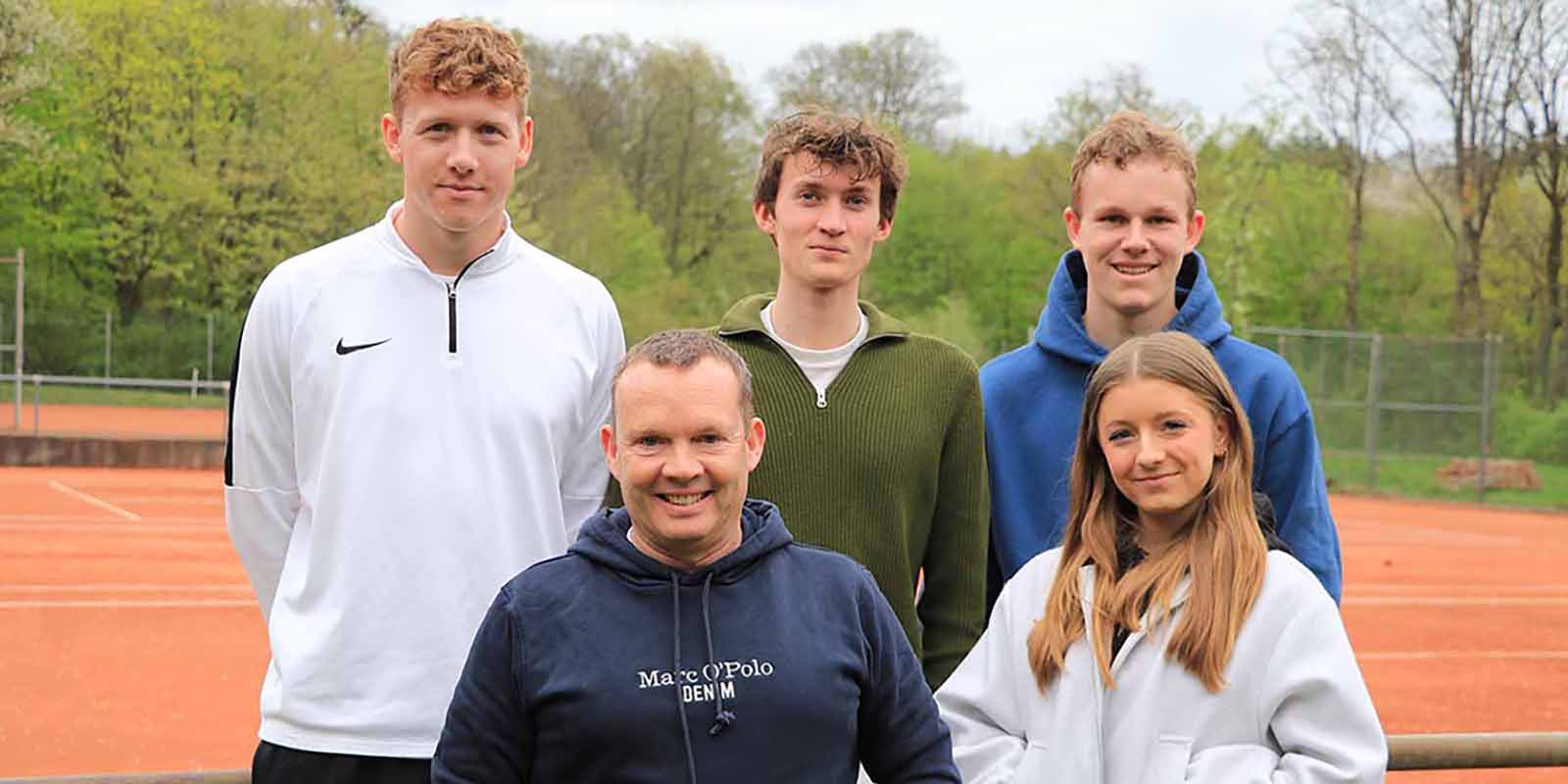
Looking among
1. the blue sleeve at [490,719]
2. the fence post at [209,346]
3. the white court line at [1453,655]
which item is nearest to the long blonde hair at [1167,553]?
the blue sleeve at [490,719]

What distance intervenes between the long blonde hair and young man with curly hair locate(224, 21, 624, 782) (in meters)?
0.85

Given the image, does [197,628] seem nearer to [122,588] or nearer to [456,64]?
[122,588]

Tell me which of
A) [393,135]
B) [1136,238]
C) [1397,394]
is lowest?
[1397,394]

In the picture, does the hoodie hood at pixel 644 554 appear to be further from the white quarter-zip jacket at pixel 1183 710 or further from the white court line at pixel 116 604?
the white court line at pixel 116 604

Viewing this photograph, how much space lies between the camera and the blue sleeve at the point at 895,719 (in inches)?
99.1

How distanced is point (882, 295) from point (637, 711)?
41992 millimetres

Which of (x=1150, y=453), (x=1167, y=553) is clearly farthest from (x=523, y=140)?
(x=1167, y=553)

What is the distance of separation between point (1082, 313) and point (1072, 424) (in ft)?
0.96

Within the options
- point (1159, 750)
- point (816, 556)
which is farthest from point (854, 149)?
point (1159, 750)

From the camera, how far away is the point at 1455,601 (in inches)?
643

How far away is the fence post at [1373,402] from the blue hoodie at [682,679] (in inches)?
926

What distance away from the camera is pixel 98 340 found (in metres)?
32.2

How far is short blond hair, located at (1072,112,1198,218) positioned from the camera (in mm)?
3381

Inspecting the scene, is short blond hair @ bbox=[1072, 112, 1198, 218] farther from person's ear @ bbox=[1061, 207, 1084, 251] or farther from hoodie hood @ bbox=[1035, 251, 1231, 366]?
hoodie hood @ bbox=[1035, 251, 1231, 366]
